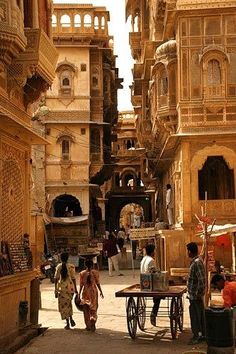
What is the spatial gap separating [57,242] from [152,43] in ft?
42.1

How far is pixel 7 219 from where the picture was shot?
419 inches

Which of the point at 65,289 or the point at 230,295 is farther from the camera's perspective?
the point at 65,289

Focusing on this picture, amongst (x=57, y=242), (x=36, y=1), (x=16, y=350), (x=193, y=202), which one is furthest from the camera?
(x=57, y=242)

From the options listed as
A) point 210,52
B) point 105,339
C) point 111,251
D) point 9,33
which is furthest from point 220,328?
point 111,251

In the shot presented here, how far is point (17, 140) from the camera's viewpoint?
11.1 m

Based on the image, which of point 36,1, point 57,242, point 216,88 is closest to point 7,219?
point 36,1

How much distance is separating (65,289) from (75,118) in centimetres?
2334

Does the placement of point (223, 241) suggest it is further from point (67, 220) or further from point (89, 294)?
point (67, 220)

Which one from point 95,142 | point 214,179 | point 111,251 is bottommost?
point 111,251

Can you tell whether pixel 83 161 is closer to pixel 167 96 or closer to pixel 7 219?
pixel 167 96

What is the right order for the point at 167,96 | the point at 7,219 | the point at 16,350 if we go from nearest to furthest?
the point at 16,350
the point at 7,219
the point at 167,96

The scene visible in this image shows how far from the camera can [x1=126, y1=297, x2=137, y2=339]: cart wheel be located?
10641 millimetres

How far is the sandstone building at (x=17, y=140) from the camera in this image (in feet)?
32.1

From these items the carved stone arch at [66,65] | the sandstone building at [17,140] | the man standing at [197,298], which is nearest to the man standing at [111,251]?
the sandstone building at [17,140]
